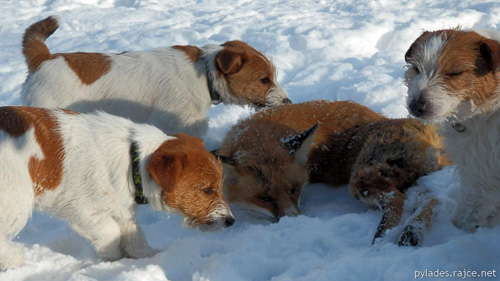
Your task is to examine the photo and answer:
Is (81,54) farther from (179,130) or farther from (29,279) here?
(29,279)

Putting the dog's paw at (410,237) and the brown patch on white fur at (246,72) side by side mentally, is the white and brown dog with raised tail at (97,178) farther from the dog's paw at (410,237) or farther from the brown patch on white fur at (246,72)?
the brown patch on white fur at (246,72)

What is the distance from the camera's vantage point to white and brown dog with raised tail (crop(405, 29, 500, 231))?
3912 mm

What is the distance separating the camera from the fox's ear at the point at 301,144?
562 centimetres

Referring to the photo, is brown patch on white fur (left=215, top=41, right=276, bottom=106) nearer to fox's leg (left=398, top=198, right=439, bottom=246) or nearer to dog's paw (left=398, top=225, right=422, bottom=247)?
fox's leg (left=398, top=198, right=439, bottom=246)

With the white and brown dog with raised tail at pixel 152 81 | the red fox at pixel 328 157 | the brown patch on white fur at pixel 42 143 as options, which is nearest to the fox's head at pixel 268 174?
the red fox at pixel 328 157

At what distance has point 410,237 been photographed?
4391 mm

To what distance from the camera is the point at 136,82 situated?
662cm

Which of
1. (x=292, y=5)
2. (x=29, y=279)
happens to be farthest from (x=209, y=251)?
(x=292, y=5)

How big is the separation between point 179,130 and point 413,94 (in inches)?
131

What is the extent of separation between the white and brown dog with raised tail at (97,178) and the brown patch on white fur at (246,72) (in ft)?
6.69

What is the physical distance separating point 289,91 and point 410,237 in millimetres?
4534

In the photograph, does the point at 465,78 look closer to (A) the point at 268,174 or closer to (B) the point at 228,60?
(A) the point at 268,174

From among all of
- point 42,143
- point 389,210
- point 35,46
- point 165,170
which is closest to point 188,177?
point 165,170

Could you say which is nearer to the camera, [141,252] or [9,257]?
[9,257]
